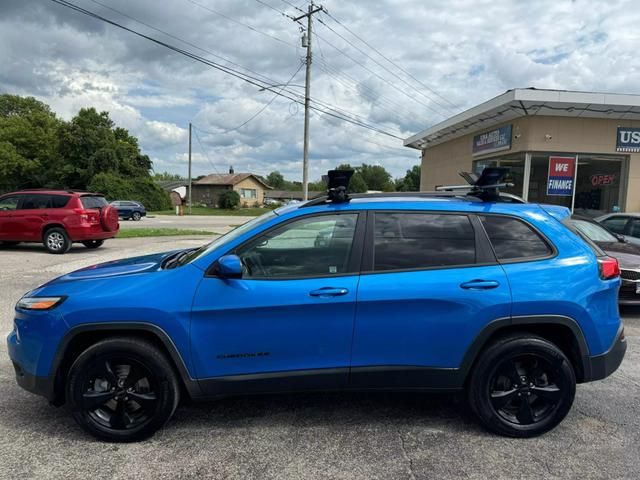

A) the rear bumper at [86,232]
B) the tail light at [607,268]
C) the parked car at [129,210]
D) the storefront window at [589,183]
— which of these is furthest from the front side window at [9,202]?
the parked car at [129,210]

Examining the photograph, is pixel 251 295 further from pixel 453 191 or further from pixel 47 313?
pixel 453 191

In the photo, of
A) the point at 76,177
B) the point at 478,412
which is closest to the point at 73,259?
the point at 478,412

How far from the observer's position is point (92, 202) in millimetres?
12977

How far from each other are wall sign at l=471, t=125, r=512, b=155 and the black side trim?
57.6 ft

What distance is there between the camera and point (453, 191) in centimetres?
414

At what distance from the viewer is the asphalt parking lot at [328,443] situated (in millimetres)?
2906

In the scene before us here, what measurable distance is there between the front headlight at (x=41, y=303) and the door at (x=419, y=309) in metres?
2.01

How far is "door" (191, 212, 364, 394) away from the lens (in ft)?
10.3

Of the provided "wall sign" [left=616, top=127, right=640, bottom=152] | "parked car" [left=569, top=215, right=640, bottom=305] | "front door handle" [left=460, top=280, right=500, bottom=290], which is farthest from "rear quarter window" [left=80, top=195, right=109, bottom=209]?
"wall sign" [left=616, top=127, right=640, bottom=152]

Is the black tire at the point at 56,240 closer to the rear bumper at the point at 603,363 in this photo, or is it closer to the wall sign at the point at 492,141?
the rear bumper at the point at 603,363

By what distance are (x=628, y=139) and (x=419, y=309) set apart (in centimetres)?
1844

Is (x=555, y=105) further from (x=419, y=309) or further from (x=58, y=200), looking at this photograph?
(x=419, y=309)

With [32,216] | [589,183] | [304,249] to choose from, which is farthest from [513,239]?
[589,183]

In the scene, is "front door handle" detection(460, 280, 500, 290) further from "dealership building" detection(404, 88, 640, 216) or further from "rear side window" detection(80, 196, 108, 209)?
"dealership building" detection(404, 88, 640, 216)
